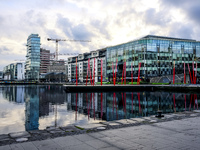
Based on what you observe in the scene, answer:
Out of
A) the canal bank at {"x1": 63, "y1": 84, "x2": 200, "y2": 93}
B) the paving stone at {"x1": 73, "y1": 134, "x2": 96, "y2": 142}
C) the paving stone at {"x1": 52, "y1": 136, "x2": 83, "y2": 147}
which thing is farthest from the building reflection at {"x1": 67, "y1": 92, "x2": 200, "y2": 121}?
the canal bank at {"x1": 63, "y1": 84, "x2": 200, "y2": 93}

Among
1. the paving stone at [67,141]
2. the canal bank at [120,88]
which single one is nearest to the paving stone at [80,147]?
the paving stone at [67,141]

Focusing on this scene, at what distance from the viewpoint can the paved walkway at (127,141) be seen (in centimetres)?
962

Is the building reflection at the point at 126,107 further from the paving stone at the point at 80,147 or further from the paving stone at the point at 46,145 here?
the paving stone at the point at 80,147

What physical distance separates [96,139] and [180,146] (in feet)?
13.9

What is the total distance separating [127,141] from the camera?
10.6m

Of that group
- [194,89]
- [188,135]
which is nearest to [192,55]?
[194,89]

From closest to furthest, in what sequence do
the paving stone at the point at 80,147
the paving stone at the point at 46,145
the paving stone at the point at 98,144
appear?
the paving stone at the point at 80,147, the paving stone at the point at 46,145, the paving stone at the point at 98,144

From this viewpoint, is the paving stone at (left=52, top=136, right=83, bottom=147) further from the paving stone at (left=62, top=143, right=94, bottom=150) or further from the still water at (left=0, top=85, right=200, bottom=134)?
the still water at (left=0, top=85, right=200, bottom=134)

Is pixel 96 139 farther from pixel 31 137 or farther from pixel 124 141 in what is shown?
pixel 31 137

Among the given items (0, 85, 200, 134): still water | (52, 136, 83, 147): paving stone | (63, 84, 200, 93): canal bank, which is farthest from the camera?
(63, 84, 200, 93): canal bank

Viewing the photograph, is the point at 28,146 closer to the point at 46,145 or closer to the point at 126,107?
the point at 46,145

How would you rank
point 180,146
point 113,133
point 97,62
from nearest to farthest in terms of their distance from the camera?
point 180,146 < point 113,133 < point 97,62

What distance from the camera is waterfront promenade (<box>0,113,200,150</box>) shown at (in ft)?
31.6

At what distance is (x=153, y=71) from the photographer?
121 metres
